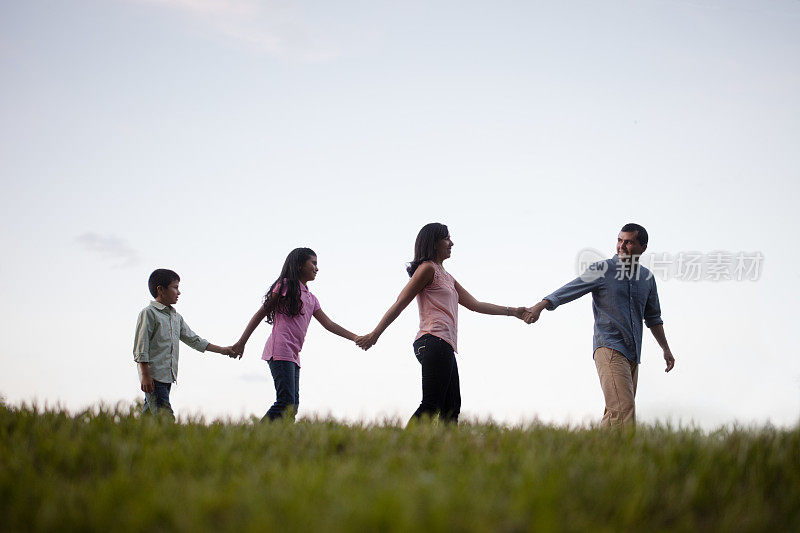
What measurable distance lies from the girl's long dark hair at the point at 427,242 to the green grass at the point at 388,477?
197 cm

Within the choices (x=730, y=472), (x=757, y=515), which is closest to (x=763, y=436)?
(x=730, y=472)

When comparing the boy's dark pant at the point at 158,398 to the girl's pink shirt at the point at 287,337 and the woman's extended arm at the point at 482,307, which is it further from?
the woman's extended arm at the point at 482,307

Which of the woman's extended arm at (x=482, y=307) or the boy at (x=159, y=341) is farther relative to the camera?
the woman's extended arm at (x=482, y=307)

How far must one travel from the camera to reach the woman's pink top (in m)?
7.00

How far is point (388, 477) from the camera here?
14.1ft

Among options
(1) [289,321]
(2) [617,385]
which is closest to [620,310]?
(2) [617,385]

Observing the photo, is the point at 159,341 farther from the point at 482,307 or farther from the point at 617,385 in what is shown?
the point at 617,385

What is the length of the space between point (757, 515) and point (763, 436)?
202 centimetres

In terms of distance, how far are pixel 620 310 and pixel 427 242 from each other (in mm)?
2279

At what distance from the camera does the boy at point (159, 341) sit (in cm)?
775

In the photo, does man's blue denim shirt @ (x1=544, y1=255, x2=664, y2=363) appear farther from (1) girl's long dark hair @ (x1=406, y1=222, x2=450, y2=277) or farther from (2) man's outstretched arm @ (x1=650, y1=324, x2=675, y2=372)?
(1) girl's long dark hair @ (x1=406, y1=222, x2=450, y2=277)

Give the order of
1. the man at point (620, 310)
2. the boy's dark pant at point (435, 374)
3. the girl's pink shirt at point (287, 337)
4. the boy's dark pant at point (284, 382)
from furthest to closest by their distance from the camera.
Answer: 1. the girl's pink shirt at point (287, 337)
2. the boy's dark pant at point (284, 382)
3. the man at point (620, 310)
4. the boy's dark pant at point (435, 374)

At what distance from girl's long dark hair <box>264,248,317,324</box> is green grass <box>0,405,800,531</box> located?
2.19 metres

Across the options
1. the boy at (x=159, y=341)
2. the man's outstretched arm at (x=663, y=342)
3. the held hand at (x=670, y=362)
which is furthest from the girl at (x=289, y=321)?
the held hand at (x=670, y=362)
